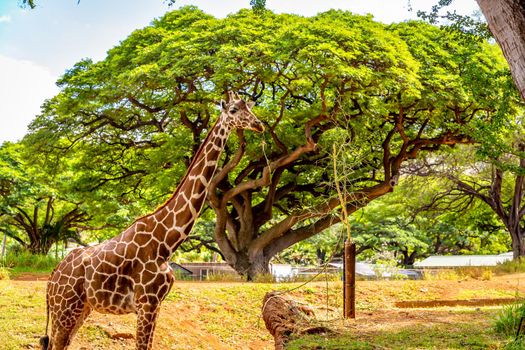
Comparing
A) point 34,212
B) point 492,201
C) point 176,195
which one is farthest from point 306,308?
point 34,212

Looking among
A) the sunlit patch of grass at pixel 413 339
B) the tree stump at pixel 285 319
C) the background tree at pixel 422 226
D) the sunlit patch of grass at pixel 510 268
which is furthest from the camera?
the background tree at pixel 422 226

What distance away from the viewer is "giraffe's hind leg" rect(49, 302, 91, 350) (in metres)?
5.87

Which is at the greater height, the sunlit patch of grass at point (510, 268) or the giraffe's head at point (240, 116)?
the giraffe's head at point (240, 116)

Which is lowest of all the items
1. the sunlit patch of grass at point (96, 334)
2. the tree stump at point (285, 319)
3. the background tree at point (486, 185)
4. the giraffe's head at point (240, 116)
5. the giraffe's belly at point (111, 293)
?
the sunlit patch of grass at point (96, 334)

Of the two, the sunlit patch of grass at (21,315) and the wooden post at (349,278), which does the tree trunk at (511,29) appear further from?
the sunlit patch of grass at (21,315)

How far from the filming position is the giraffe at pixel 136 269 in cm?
566

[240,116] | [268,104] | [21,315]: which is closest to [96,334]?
[21,315]

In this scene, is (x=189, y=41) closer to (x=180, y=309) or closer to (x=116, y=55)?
(x=116, y=55)

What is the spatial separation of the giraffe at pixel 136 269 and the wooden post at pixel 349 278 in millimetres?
3113

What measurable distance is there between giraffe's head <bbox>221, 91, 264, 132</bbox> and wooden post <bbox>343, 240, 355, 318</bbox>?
10.0 ft

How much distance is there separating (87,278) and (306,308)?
135 inches

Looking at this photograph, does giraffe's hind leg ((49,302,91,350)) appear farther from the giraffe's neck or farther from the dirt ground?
the dirt ground

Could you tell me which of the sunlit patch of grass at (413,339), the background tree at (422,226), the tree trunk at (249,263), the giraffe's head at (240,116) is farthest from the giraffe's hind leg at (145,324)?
the background tree at (422,226)

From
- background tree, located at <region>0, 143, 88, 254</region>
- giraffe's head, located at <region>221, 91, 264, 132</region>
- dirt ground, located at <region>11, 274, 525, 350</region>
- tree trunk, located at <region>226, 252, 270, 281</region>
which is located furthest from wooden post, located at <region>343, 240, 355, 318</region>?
Result: background tree, located at <region>0, 143, 88, 254</region>
